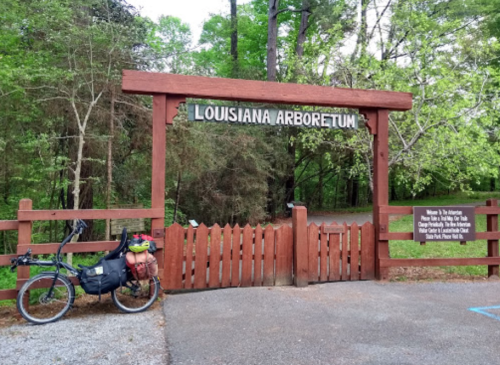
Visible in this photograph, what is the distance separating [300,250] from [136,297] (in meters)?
2.46

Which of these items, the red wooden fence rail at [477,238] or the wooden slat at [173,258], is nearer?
the wooden slat at [173,258]

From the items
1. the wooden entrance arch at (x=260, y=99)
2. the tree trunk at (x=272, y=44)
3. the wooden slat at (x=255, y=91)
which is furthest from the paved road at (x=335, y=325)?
the tree trunk at (x=272, y=44)

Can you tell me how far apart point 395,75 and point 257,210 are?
7870 millimetres

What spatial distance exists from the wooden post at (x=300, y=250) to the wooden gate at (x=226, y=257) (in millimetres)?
120

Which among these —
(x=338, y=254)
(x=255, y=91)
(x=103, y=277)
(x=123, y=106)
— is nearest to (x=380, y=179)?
(x=338, y=254)

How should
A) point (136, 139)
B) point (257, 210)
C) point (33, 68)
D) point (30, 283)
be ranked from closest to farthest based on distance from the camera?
point (30, 283) → point (33, 68) → point (136, 139) → point (257, 210)

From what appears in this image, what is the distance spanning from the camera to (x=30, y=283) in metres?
4.25

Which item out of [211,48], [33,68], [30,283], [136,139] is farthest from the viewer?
[211,48]

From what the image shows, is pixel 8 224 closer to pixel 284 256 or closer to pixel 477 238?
pixel 284 256

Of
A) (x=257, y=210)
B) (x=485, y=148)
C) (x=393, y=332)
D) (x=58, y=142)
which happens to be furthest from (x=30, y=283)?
(x=257, y=210)

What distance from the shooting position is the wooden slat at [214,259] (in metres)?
5.45

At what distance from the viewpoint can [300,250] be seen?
5.73 m

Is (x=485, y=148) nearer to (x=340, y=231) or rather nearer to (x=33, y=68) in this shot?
(x=340, y=231)

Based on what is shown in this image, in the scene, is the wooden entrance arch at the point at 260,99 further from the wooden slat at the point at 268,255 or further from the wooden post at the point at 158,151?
the wooden slat at the point at 268,255
